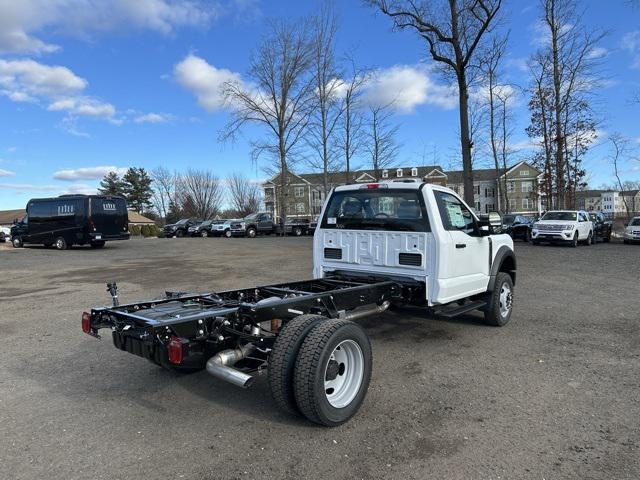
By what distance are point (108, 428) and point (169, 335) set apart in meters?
0.98

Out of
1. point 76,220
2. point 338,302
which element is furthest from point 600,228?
point 76,220

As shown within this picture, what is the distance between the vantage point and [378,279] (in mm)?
6020

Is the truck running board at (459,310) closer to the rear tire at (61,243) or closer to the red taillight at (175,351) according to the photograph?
the red taillight at (175,351)

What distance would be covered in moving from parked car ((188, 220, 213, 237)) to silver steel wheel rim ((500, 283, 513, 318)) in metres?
36.3

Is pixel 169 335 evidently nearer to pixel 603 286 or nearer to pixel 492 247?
pixel 492 247

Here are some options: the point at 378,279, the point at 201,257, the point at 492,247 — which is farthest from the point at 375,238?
the point at 201,257

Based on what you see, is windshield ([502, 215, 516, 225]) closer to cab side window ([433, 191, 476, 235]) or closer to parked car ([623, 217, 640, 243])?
parked car ([623, 217, 640, 243])

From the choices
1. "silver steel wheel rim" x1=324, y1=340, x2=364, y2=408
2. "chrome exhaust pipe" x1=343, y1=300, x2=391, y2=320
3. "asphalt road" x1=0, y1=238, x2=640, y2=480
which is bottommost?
"asphalt road" x1=0, y1=238, x2=640, y2=480

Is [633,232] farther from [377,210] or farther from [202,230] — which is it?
[202,230]

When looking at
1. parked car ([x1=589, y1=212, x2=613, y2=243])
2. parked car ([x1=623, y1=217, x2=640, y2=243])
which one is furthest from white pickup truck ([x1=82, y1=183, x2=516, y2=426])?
parked car ([x1=589, y1=212, x2=613, y2=243])

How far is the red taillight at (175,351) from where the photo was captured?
3447mm

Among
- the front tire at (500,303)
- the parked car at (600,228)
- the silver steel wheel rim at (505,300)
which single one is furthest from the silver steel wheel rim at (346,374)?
the parked car at (600,228)

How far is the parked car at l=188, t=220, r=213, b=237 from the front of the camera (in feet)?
138

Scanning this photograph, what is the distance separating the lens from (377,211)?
6.19 m
